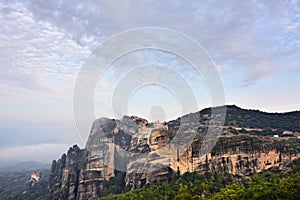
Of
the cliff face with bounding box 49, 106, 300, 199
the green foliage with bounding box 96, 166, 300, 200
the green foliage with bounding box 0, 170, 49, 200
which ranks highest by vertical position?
the cliff face with bounding box 49, 106, 300, 199

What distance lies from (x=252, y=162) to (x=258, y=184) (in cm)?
1015

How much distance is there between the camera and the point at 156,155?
37312 millimetres

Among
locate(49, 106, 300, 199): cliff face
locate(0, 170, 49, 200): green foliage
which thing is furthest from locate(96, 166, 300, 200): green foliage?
locate(0, 170, 49, 200): green foliage

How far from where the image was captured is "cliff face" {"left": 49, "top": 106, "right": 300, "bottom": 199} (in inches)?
1356

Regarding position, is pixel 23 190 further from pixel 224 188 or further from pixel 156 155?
pixel 224 188

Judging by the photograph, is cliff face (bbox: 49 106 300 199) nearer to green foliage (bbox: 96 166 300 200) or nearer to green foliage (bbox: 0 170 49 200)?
green foliage (bbox: 96 166 300 200)

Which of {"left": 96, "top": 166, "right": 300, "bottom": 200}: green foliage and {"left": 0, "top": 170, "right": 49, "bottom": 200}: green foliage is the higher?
{"left": 96, "top": 166, "right": 300, "bottom": 200}: green foliage

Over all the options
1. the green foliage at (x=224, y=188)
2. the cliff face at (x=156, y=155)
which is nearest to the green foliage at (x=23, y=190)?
the cliff face at (x=156, y=155)

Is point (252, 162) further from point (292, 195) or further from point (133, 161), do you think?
point (133, 161)

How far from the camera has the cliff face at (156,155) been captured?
34.4 m

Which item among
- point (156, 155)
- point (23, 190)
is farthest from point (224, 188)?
point (23, 190)

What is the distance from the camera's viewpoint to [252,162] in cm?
3431

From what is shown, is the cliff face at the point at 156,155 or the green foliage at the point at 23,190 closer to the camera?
the cliff face at the point at 156,155

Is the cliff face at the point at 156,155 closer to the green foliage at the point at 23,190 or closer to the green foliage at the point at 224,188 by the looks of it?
the green foliage at the point at 224,188
